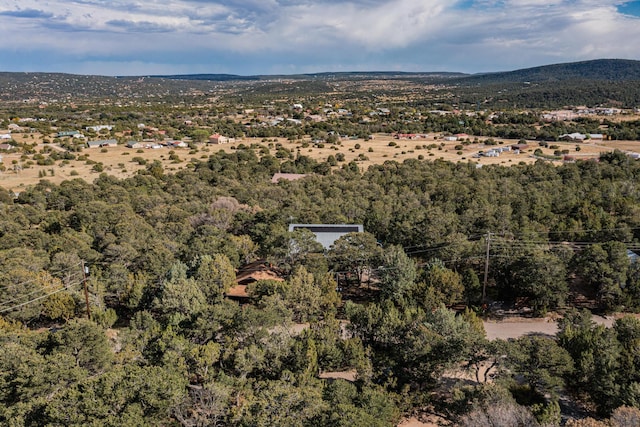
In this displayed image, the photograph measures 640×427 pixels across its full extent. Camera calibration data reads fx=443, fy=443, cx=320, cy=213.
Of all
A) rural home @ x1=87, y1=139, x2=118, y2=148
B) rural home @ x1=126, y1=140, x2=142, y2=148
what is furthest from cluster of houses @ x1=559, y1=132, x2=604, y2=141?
rural home @ x1=87, y1=139, x2=118, y2=148

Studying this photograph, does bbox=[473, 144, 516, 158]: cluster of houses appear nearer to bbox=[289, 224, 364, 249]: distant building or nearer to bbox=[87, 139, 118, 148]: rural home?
bbox=[289, 224, 364, 249]: distant building

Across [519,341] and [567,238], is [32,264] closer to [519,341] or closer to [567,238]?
[519,341]

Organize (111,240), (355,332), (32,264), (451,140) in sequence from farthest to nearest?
(451,140) → (111,240) → (32,264) → (355,332)

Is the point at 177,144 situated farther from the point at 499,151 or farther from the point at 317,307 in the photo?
the point at 317,307

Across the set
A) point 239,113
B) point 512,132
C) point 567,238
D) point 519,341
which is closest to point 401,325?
point 519,341

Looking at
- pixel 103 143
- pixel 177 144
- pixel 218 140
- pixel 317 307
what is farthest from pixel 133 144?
pixel 317 307

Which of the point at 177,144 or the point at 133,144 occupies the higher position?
the point at 133,144

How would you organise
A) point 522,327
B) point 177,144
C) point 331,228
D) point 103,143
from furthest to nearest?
point 177,144 → point 103,143 → point 331,228 → point 522,327
